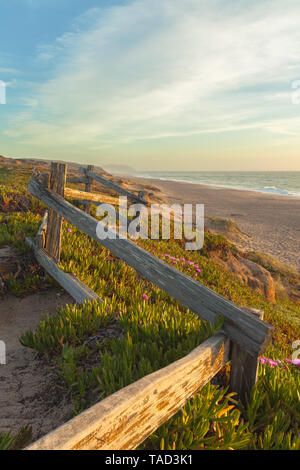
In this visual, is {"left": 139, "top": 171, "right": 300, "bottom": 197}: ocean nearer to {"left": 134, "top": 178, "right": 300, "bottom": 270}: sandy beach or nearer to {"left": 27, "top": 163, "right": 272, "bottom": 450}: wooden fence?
{"left": 134, "top": 178, "right": 300, "bottom": 270}: sandy beach

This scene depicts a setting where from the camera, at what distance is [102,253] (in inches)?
232

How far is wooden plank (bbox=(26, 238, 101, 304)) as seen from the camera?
4035 millimetres

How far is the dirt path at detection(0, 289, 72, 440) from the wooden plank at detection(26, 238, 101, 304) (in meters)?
0.67

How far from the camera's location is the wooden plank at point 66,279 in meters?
4.03

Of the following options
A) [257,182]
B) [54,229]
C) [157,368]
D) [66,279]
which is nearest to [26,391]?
[157,368]

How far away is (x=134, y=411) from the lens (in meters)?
1.51

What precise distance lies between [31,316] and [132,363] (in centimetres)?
246

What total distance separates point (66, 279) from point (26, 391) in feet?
6.26

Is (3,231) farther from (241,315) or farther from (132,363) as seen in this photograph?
(241,315)

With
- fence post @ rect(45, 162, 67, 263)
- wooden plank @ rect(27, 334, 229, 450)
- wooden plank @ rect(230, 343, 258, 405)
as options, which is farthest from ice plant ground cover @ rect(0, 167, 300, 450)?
fence post @ rect(45, 162, 67, 263)

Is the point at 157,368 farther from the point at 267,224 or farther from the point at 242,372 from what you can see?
the point at 267,224

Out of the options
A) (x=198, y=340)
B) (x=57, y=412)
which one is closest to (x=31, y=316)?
(x=57, y=412)

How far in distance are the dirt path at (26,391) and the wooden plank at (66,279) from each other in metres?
0.67
